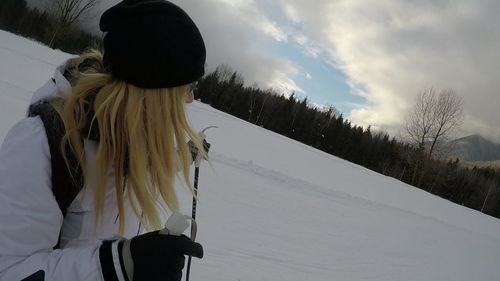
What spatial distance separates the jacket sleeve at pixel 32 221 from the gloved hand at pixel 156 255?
4 centimetres

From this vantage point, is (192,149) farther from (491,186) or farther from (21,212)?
(491,186)

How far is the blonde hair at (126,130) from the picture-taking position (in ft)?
3.42

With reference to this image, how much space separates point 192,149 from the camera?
1482 millimetres

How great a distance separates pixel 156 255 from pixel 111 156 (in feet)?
1.07

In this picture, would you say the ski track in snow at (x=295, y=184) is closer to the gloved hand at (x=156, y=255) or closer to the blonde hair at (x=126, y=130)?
the blonde hair at (x=126, y=130)

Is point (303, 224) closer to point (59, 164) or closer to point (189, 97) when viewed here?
point (189, 97)

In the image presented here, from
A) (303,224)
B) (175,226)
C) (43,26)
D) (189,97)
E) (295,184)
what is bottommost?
(303,224)

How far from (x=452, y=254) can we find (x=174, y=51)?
924 centimetres

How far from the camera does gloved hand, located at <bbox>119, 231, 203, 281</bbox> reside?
96cm

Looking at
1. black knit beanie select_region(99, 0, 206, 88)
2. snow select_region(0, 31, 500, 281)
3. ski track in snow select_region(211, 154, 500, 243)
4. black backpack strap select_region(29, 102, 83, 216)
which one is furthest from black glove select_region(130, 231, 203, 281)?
ski track in snow select_region(211, 154, 500, 243)

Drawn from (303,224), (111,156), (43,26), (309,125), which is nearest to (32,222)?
(111,156)

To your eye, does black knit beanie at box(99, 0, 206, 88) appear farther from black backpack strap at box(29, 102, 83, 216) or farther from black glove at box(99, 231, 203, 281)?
black glove at box(99, 231, 203, 281)

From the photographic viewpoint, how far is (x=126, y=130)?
1.08m

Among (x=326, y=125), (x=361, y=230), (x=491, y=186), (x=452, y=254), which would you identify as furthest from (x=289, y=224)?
(x=326, y=125)
